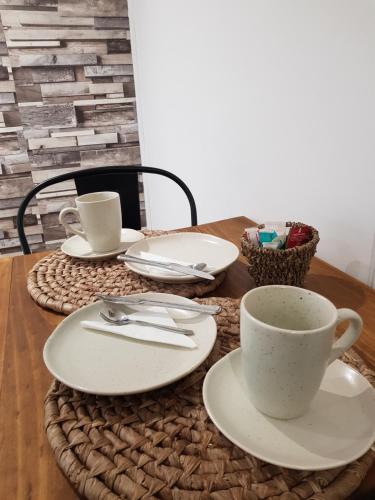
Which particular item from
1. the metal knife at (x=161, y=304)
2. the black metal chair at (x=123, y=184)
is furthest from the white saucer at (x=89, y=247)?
the black metal chair at (x=123, y=184)

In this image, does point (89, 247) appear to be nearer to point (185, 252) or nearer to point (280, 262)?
point (185, 252)

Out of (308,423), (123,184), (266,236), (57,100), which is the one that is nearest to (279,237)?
(266,236)

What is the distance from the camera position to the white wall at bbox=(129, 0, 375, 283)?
2.23 ft

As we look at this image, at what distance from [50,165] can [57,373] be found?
1866 mm

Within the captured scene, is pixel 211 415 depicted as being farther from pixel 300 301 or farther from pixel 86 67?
pixel 86 67

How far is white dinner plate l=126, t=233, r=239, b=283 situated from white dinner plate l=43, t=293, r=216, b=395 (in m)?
0.15

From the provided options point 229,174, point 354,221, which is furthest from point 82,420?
point 229,174

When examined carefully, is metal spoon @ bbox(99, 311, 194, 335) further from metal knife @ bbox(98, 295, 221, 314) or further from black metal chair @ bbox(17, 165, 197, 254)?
black metal chair @ bbox(17, 165, 197, 254)

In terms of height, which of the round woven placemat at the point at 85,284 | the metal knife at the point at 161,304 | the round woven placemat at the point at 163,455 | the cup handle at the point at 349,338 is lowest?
the round woven placemat at the point at 163,455

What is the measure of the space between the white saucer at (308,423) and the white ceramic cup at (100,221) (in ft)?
1.42

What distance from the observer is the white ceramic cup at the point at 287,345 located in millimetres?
320

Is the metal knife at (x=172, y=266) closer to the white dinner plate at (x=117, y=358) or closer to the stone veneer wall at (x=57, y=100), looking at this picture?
the white dinner plate at (x=117, y=358)

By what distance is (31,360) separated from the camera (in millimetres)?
517

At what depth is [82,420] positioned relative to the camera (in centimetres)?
38
